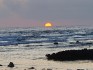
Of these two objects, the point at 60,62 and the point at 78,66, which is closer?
the point at 78,66

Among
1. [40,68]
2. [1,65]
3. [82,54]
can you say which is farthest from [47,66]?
[82,54]

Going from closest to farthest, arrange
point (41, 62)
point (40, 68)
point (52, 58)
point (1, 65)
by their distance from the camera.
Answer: point (40, 68), point (1, 65), point (41, 62), point (52, 58)

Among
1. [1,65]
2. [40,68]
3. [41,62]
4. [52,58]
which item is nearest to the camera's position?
[40,68]

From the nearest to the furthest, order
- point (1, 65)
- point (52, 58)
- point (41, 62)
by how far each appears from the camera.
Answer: point (1, 65), point (41, 62), point (52, 58)

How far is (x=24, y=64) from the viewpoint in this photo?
120ft

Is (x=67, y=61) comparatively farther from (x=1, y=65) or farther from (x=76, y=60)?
(x=1, y=65)

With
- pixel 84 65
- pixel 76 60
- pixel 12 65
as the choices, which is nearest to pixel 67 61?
pixel 76 60

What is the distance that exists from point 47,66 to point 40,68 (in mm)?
1508

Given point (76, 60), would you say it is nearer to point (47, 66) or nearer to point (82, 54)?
point (82, 54)

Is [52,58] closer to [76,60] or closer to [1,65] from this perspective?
[76,60]

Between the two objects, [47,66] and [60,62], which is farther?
[60,62]

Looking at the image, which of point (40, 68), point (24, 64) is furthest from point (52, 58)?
point (40, 68)

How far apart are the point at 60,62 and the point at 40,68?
194 inches

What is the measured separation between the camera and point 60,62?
37812 millimetres
